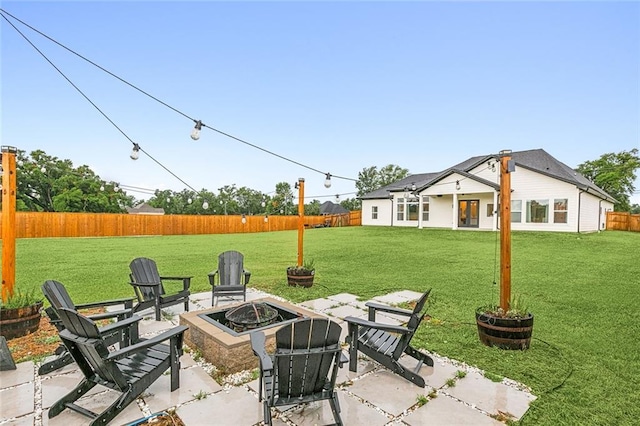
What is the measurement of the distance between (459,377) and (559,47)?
11.0 m

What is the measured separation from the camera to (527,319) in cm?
358

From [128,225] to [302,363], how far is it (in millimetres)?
22743

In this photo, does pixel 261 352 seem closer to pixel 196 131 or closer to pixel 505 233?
pixel 505 233

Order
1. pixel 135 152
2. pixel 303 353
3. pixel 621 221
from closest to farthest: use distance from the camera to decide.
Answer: pixel 303 353 < pixel 135 152 < pixel 621 221

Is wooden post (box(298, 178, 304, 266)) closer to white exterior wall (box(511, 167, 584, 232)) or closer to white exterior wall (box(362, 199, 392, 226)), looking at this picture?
white exterior wall (box(511, 167, 584, 232))

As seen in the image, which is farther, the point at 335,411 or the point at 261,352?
the point at 261,352

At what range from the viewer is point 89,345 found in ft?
7.20

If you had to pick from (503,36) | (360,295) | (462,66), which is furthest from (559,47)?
(360,295)

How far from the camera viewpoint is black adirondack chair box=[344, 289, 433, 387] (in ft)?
9.35

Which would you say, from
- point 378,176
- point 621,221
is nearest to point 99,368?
point 621,221

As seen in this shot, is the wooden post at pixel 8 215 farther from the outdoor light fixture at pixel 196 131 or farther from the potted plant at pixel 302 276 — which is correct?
the potted plant at pixel 302 276

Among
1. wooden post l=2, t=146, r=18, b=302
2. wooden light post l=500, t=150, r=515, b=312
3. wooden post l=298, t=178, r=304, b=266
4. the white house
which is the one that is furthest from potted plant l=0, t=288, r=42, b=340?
the white house

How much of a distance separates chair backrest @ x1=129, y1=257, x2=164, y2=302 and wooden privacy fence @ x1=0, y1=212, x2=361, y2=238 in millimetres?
18607

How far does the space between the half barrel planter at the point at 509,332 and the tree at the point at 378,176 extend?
42367mm
